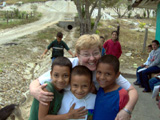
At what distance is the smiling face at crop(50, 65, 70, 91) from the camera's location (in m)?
1.42

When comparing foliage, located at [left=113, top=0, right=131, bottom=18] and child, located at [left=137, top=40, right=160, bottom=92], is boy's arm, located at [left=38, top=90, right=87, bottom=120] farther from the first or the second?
foliage, located at [left=113, top=0, right=131, bottom=18]

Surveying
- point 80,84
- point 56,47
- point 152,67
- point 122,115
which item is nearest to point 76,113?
point 80,84

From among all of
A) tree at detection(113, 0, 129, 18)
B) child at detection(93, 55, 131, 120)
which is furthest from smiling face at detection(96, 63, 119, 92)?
tree at detection(113, 0, 129, 18)

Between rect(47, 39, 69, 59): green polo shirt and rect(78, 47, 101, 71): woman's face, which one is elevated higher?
rect(78, 47, 101, 71): woman's face

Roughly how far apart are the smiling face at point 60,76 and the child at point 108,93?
0.93 ft

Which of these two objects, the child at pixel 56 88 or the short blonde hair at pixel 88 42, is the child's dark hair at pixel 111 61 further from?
the child at pixel 56 88

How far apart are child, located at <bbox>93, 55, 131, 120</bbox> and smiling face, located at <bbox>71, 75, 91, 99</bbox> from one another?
5.1 inches

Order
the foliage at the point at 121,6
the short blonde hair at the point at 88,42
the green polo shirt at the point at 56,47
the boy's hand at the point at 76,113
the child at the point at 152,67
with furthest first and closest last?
the foliage at the point at 121,6, the green polo shirt at the point at 56,47, the child at the point at 152,67, the short blonde hair at the point at 88,42, the boy's hand at the point at 76,113

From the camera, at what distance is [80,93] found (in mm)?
1409

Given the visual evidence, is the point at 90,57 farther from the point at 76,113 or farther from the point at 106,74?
the point at 76,113

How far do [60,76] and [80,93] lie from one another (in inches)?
8.9

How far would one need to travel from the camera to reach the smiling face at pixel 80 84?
1.40 m

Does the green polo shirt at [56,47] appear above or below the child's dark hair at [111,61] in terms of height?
below

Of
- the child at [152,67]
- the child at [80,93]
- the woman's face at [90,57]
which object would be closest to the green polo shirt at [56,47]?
the child at [152,67]
